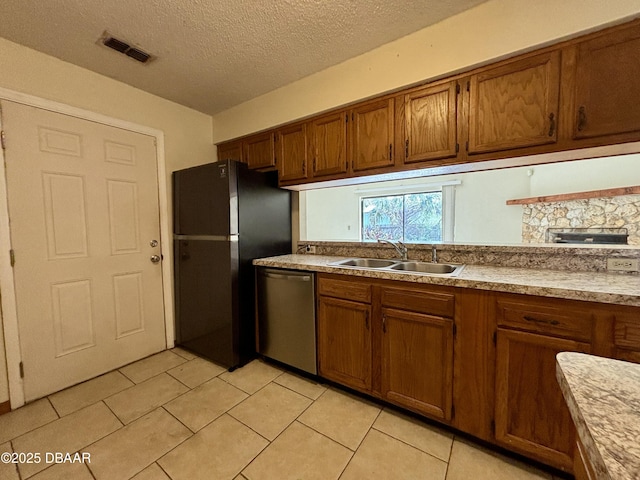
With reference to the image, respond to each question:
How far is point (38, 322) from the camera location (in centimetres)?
187

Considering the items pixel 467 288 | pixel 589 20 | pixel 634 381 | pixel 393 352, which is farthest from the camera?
pixel 393 352

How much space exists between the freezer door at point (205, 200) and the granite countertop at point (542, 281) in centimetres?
106

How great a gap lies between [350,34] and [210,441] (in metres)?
2.67

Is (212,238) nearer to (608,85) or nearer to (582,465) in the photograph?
(582,465)

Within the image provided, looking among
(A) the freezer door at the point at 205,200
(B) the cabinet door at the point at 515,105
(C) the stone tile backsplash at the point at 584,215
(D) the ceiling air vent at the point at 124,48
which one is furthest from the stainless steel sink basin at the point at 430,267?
(C) the stone tile backsplash at the point at 584,215

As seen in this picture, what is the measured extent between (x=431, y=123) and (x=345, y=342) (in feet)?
5.29

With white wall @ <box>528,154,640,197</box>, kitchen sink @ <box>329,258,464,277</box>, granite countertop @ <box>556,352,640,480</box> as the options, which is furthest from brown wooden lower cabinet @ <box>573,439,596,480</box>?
white wall @ <box>528,154,640,197</box>

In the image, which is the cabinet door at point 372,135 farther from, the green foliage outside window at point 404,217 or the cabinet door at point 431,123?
the green foliage outside window at point 404,217

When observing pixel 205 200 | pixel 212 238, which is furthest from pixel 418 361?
pixel 205 200

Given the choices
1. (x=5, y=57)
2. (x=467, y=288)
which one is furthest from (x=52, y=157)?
(x=467, y=288)

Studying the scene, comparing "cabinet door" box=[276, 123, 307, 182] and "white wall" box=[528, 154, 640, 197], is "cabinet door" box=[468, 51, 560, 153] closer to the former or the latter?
"cabinet door" box=[276, 123, 307, 182]

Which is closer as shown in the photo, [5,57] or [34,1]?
[34,1]

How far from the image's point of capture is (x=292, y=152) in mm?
2367

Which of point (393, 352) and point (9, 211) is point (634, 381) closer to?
point (393, 352)
